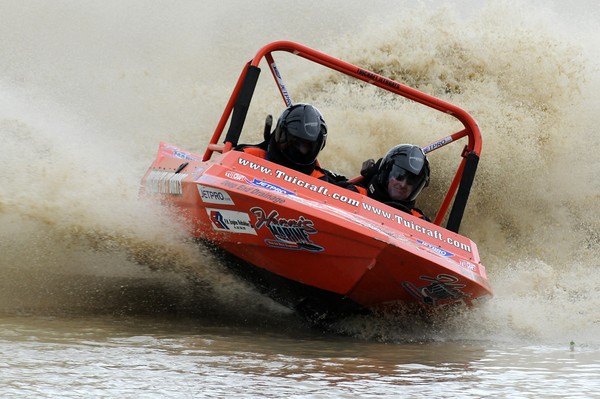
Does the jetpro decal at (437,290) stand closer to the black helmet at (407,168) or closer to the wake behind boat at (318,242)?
the wake behind boat at (318,242)

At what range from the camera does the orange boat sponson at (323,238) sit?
5914 millimetres

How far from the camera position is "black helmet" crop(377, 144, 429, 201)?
7.52m

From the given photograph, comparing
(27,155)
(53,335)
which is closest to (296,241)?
(53,335)

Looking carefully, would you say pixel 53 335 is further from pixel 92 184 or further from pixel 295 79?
pixel 295 79

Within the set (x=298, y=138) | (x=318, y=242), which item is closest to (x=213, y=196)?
(x=318, y=242)

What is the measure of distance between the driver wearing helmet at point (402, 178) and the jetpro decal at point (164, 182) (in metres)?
1.68

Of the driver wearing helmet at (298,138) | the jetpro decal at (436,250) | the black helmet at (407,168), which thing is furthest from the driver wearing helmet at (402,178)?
the jetpro decal at (436,250)

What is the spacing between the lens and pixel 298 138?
733 cm

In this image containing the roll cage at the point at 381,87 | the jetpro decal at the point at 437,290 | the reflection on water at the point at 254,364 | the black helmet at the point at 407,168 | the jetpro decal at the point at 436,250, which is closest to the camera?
the reflection on water at the point at 254,364

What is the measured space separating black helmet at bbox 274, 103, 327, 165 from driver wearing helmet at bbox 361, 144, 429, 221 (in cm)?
63

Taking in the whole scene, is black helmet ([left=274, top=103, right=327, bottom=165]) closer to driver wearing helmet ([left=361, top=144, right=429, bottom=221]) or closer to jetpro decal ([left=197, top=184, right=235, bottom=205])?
driver wearing helmet ([left=361, top=144, right=429, bottom=221])

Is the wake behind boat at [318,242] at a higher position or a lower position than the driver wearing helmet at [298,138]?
lower

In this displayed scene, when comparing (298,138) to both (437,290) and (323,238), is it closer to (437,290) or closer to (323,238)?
(323,238)

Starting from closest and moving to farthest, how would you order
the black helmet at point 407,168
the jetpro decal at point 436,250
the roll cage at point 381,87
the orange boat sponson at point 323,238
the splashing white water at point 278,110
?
1. the orange boat sponson at point 323,238
2. the jetpro decal at point 436,250
3. the splashing white water at point 278,110
4. the black helmet at point 407,168
5. the roll cage at point 381,87
